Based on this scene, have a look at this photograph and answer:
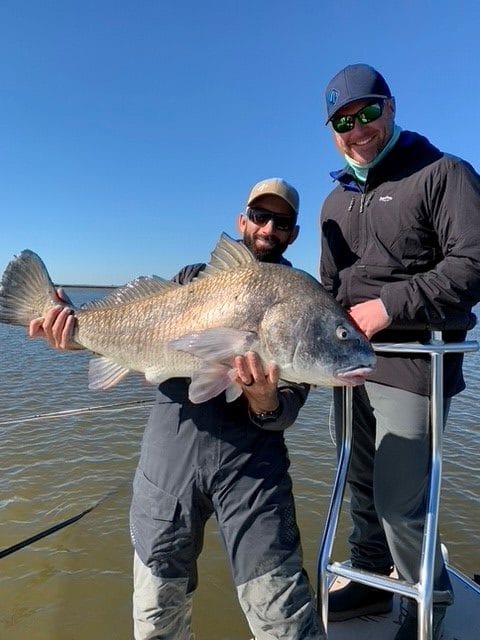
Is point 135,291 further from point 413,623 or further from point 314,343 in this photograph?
point 413,623

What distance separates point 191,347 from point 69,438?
7.73 meters

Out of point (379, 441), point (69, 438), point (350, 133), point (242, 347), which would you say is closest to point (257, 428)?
point (242, 347)

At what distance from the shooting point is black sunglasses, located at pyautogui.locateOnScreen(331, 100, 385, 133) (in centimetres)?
276

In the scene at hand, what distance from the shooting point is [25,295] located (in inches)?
138

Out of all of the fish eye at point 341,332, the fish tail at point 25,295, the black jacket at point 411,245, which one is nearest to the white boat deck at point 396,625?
the black jacket at point 411,245

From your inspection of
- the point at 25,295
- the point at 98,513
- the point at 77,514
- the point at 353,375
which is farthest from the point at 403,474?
the point at 77,514

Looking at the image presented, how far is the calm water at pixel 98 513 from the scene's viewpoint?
475 cm

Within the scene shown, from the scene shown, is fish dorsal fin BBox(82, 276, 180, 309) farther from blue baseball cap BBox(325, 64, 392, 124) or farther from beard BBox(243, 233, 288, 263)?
blue baseball cap BBox(325, 64, 392, 124)

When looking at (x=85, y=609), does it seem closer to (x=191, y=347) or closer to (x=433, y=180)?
(x=191, y=347)

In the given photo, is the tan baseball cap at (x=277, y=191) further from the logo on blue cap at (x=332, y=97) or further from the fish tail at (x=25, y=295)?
the fish tail at (x=25, y=295)

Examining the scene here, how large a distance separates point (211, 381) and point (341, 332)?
0.77 m

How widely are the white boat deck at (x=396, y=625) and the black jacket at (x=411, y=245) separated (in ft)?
5.14


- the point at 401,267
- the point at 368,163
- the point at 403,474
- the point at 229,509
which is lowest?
the point at 229,509

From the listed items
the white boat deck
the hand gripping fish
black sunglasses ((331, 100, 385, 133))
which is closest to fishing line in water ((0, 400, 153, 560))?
the hand gripping fish
